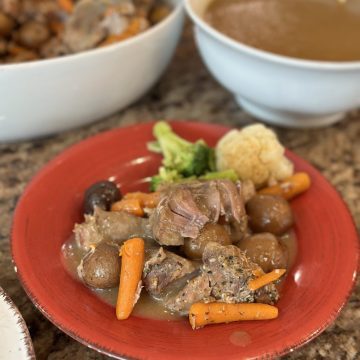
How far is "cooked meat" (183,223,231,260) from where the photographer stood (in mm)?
1196

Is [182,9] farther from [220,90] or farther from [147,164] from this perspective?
[147,164]

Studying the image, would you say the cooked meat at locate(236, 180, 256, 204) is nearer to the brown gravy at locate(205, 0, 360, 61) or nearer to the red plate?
the red plate

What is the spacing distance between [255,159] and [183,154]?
0.20 m

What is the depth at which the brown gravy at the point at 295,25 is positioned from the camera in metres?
1.63

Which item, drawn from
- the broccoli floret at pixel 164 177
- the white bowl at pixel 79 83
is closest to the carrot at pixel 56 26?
the white bowl at pixel 79 83

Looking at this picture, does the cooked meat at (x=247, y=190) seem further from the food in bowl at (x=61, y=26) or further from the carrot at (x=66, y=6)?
the carrot at (x=66, y=6)

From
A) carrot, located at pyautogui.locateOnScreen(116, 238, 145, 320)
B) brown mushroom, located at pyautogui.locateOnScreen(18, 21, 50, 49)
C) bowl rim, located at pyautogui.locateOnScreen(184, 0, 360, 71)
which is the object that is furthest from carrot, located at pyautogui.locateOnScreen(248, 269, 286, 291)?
brown mushroom, located at pyautogui.locateOnScreen(18, 21, 50, 49)

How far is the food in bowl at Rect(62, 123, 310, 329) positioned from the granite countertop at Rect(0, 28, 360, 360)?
147 millimetres

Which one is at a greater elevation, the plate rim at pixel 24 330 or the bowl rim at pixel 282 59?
the bowl rim at pixel 282 59

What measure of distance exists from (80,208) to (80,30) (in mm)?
710

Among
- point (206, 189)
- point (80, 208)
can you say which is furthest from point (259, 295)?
point (80, 208)

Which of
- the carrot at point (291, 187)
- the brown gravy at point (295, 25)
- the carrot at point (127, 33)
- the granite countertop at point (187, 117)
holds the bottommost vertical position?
the granite countertop at point (187, 117)

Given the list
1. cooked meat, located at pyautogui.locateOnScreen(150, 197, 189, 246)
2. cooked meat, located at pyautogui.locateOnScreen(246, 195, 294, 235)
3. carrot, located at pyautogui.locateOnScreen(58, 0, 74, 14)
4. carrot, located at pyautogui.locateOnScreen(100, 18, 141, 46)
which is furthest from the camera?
carrot, located at pyautogui.locateOnScreen(58, 0, 74, 14)

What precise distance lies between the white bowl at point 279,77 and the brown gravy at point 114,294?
0.51 metres
